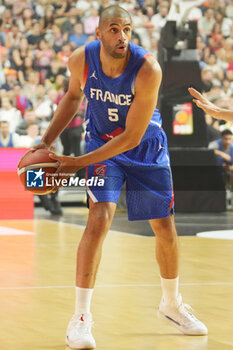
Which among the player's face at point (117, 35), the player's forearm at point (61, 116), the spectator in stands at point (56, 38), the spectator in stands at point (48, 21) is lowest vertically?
the spectator in stands at point (56, 38)

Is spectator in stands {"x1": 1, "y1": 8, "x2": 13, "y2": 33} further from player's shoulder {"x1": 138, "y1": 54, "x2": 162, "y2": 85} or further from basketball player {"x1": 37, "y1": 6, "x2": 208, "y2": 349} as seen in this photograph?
player's shoulder {"x1": 138, "y1": 54, "x2": 162, "y2": 85}

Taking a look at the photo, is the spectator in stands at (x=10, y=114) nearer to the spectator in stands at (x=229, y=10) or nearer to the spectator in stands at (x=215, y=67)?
the spectator in stands at (x=215, y=67)

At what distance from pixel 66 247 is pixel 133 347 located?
4409 mm

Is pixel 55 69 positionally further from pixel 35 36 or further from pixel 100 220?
pixel 100 220

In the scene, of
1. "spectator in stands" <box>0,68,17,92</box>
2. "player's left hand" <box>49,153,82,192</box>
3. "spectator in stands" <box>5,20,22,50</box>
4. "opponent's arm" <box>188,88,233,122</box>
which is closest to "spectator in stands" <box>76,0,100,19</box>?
"spectator in stands" <box>5,20,22,50</box>

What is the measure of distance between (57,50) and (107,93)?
11442 mm

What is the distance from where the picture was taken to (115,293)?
210 inches

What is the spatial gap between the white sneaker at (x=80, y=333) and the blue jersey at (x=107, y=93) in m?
0.95

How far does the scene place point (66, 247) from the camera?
8102 millimetres

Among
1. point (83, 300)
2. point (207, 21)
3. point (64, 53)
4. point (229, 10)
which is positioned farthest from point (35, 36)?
point (83, 300)

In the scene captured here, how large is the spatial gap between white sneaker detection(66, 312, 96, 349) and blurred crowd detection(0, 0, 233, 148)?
8796 millimetres

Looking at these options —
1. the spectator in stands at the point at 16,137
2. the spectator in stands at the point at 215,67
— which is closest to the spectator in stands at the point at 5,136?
the spectator in stands at the point at 16,137

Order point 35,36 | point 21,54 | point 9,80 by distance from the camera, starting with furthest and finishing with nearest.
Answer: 1. point 35,36
2. point 21,54
3. point 9,80

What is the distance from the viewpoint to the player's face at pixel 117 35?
380 cm
